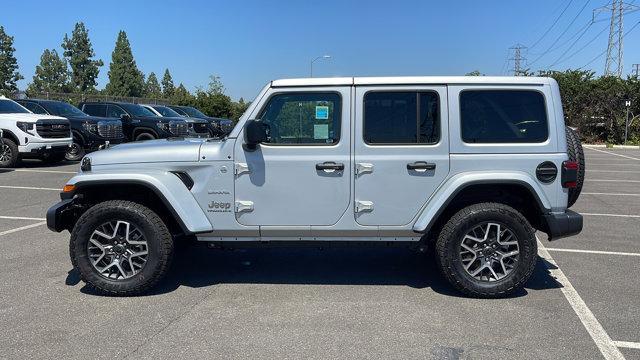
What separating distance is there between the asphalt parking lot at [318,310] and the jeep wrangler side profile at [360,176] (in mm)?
415

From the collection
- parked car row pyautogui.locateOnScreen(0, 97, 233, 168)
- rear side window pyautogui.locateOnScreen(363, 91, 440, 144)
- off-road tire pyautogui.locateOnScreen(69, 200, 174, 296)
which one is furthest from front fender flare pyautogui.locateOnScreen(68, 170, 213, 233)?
parked car row pyautogui.locateOnScreen(0, 97, 233, 168)

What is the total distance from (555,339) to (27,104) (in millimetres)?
16805

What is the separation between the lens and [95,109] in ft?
63.4

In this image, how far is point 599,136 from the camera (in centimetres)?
3100

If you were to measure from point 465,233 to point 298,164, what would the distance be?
5.17 feet

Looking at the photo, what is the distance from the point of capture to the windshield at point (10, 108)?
1457 cm

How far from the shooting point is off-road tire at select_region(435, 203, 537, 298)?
4.66 m

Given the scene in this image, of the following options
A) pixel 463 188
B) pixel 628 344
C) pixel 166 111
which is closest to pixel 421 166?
pixel 463 188

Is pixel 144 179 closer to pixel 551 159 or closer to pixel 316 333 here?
pixel 316 333

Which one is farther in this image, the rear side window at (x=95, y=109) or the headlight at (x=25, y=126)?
the rear side window at (x=95, y=109)

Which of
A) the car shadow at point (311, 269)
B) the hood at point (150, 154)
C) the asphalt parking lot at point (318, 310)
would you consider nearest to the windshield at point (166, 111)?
the asphalt parking lot at point (318, 310)

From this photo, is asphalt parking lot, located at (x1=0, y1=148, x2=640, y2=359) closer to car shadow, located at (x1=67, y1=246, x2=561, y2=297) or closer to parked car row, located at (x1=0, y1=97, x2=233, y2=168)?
car shadow, located at (x1=67, y1=246, x2=561, y2=297)

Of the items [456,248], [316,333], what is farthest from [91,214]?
[456,248]

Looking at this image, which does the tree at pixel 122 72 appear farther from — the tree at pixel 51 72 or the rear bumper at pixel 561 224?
the rear bumper at pixel 561 224
